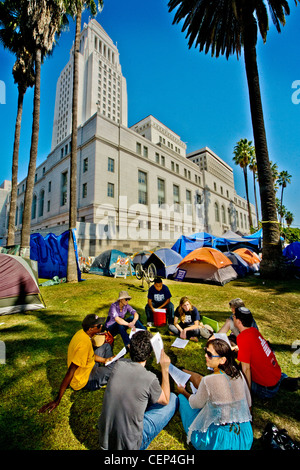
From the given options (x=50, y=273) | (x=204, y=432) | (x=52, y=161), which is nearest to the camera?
(x=204, y=432)

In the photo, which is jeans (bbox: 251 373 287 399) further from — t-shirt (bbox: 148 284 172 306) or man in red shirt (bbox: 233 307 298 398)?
t-shirt (bbox: 148 284 172 306)

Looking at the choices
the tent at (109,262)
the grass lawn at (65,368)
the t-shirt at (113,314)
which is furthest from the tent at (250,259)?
the t-shirt at (113,314)

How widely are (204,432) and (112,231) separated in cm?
2230

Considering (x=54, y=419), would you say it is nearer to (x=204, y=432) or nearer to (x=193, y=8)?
(x=204, y=432)

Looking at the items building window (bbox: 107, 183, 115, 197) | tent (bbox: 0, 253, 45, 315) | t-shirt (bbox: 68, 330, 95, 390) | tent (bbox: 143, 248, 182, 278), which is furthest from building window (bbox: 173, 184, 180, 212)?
t-shirt (bbox: 68, 330, 95, 390)

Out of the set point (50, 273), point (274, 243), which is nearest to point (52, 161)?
point (50, 273)

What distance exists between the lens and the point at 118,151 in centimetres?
2802

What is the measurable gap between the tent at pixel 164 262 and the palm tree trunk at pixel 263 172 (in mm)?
4961

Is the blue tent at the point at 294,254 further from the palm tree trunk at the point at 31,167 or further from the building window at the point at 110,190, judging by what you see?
the building window at the point at 110,190

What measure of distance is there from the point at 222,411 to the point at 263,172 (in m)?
11.4

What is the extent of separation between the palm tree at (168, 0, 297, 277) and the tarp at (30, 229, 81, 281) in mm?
11089

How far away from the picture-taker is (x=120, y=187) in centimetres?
2734

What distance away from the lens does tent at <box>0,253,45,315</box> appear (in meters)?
5.90

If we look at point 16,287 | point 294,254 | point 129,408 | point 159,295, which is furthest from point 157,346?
point 294,254
